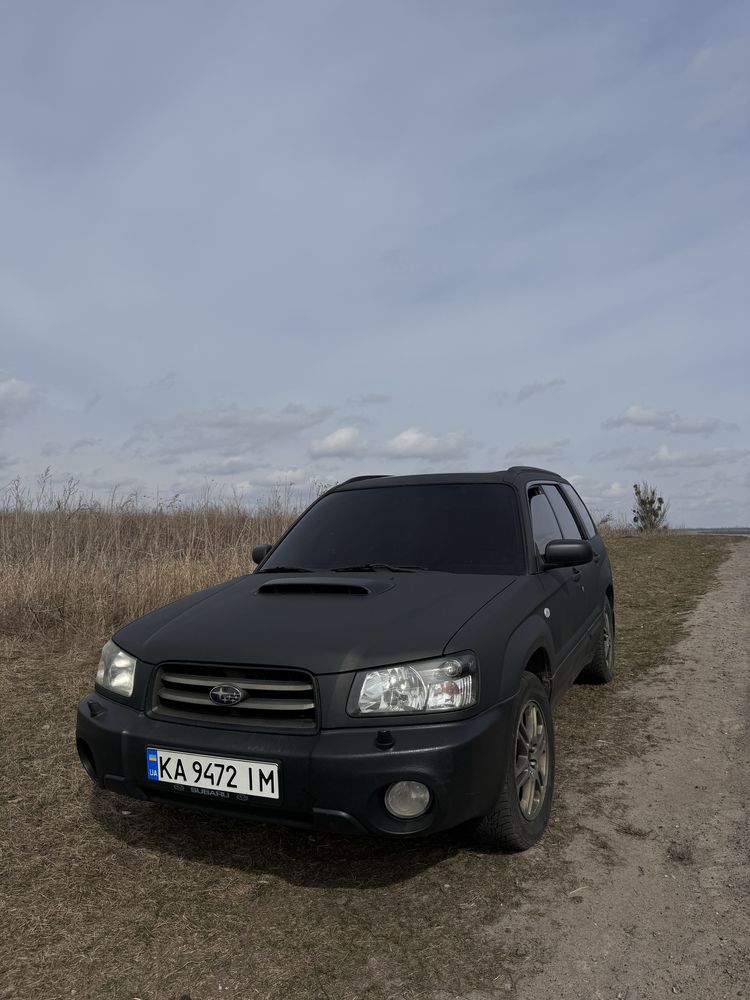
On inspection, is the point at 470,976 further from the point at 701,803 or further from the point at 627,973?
the point at 701,803

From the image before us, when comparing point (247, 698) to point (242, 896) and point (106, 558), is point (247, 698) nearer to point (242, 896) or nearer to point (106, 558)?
point (242, 896)

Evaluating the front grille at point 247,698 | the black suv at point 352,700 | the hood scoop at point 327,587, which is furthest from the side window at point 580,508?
the front grille at point 247,698

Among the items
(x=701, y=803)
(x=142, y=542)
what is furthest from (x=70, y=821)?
(x=142, y=542)

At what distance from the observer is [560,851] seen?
10.6 feet

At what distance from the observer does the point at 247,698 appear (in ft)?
9.32

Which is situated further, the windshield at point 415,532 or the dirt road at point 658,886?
the windshield at point 415,532

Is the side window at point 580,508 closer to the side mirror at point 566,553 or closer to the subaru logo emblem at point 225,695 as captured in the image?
the side mirror at point 566,553

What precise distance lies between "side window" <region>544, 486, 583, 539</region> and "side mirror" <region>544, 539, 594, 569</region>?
3.46 feet

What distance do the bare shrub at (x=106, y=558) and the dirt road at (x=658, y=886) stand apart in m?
5.42

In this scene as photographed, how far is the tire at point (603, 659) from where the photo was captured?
18.5 feet

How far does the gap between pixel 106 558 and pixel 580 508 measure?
665 cm

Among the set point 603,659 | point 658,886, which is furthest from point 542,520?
point 658,886

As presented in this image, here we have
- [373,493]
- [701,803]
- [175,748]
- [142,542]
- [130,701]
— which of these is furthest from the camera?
[142,542]

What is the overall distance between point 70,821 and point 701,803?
3.04 m
